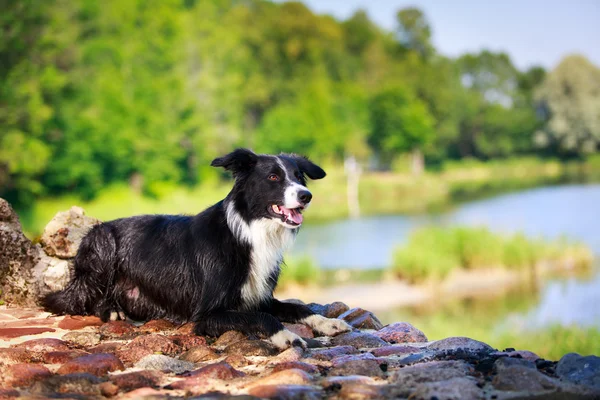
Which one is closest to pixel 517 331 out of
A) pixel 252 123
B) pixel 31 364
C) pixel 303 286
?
pixel 303 286

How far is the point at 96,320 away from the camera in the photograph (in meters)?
5.02

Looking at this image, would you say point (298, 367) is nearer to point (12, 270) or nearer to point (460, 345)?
point (460, 345)

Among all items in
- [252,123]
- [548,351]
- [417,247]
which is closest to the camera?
[548,351]

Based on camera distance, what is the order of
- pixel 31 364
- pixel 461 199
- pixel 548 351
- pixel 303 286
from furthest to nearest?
pixel 461 199, pixel 303 286, pixel 548 351, pixel 31 364

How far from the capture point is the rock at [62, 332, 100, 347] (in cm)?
442

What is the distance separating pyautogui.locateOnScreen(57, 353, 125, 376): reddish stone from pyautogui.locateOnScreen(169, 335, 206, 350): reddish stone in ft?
1.91

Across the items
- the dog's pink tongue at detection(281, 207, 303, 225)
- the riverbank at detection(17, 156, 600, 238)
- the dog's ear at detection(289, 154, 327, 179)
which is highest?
the riverbank at detection(17, 156, 600, 238)

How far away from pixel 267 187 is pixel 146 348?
51.0 inches

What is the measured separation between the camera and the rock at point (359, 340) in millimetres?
4410

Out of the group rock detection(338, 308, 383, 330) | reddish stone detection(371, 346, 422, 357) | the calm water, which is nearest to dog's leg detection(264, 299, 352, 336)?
rock detection(338, 308, 383, 330)

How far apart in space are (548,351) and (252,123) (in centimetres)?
5190

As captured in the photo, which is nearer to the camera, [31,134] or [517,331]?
[517,331]

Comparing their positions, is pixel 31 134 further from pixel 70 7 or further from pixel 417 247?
pixel 417 247

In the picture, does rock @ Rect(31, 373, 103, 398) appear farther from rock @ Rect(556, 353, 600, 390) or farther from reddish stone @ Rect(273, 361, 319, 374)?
rock @ Rect(556, 353, 600, 390)
